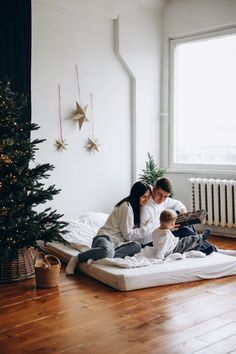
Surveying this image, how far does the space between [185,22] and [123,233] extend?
3.49 metres

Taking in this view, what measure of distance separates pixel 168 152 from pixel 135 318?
4.06 m

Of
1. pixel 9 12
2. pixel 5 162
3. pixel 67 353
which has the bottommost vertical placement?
pixel 67 353

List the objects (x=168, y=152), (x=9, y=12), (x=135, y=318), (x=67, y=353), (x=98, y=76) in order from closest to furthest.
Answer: (x=67, y=353)
(x=135, y=318)
(x=9, y=12)
(x=98, y=76)
(x=168, y=152)

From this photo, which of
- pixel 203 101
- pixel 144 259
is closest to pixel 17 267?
pixel 144 259

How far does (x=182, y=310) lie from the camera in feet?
12.2

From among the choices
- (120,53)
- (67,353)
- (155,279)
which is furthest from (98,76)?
(67,353)

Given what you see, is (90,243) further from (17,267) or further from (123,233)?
(17,267)

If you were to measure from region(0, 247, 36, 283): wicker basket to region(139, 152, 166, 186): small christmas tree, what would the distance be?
2539 millimetres

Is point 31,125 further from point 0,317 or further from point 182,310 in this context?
point 182,310

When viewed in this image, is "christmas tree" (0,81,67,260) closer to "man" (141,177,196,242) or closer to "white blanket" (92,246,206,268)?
"white blanket" (92,246,206,268)

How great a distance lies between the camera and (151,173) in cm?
684

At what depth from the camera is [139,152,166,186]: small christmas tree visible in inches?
268

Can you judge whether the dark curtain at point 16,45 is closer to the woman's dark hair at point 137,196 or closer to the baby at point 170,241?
the woman's dark hair at point 137,196

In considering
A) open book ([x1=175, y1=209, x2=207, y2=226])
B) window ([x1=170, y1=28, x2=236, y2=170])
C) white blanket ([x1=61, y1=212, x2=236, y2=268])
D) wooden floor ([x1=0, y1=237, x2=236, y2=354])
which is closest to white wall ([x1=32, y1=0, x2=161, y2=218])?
window ([x1=170, y1=28, x2=236, y2=170])
